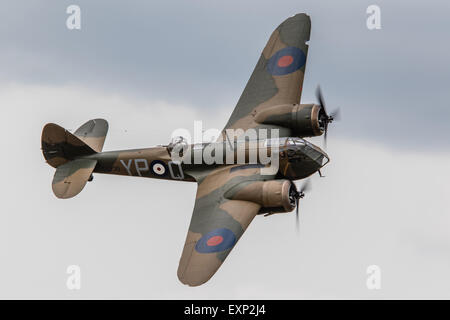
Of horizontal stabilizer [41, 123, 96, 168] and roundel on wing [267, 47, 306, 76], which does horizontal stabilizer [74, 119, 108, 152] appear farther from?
roundel on wing [267, 47, 306, 76]

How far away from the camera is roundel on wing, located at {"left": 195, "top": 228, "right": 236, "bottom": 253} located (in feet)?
120

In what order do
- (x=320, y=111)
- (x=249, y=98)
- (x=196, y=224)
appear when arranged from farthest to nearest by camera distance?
(x=249, y=98) < (x=320, y=111) < (x=196, y=224)

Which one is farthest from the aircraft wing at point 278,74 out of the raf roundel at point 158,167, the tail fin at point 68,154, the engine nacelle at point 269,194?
the tail fin at point 68,154

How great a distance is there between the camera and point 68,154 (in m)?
43.9

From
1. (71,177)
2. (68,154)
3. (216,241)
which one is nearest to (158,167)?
(71,177)

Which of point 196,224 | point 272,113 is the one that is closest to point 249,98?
point 272,113

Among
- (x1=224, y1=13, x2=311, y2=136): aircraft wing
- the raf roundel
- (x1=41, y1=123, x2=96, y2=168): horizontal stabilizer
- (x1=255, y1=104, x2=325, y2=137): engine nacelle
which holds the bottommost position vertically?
the raf roundel

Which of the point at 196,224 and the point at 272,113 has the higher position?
the point at 272,113

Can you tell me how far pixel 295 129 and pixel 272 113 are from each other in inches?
60.0

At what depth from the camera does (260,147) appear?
39688mm

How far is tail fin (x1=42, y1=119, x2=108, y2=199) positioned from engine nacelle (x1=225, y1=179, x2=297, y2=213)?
28.3 feet

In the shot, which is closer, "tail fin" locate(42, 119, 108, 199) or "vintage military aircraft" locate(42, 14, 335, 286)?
"vintage military aircraft" locate(42, 14, 335, 286)

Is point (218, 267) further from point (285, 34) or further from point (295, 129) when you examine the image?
point (285, 34)

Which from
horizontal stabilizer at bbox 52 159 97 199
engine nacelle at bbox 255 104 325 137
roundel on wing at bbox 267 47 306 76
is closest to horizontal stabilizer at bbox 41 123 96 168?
horizontal stabilizer at bbox 52 159 97 199
